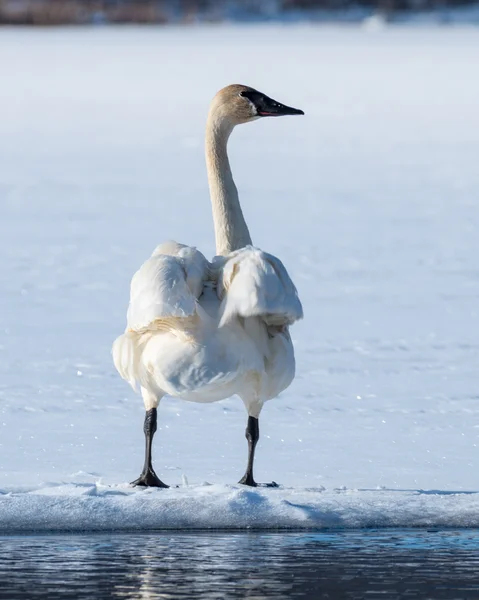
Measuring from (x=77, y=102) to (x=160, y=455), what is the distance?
20.0 m

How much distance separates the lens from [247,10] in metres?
62.8

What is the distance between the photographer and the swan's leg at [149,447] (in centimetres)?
473

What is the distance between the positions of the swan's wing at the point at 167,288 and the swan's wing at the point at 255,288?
103mm

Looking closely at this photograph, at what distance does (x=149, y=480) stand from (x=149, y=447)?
186mm

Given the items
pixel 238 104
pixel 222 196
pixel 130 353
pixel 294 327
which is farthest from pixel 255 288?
pixel 294 327

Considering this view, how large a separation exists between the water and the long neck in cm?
136

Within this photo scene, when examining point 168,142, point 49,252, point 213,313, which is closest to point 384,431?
point 213,313

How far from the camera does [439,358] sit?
692cm

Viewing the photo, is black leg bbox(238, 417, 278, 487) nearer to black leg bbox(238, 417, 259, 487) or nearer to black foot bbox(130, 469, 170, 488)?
black leg bbox(238, 417, 259, 487)

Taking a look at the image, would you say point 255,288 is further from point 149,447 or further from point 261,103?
point 261,103

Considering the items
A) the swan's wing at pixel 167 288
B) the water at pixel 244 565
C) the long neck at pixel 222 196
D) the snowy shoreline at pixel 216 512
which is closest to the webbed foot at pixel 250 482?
the snowy shoreline at pixel 216 512

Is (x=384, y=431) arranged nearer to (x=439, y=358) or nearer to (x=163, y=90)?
(x=439, y=358)

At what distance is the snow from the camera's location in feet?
15.0

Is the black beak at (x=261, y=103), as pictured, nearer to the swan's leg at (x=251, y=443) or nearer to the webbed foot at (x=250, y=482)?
the swan's leg at (x=251, y=443)
